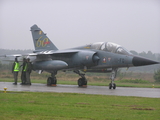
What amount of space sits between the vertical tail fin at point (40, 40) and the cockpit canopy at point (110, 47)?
5.08 meters

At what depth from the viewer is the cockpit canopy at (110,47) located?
1847 cm

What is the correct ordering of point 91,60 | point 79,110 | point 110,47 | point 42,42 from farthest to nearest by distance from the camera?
point 42,42 < point 91,60 < point 110,47 < point 79,110

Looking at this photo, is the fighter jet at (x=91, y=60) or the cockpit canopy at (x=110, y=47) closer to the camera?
the fighter jet at (x=91, y=60)

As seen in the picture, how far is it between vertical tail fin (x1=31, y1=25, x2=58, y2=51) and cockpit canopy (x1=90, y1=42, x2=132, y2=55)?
16.7 feet

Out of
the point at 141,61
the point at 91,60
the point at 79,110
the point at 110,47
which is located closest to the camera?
the point at 79,110

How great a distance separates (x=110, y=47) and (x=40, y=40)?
7037mm

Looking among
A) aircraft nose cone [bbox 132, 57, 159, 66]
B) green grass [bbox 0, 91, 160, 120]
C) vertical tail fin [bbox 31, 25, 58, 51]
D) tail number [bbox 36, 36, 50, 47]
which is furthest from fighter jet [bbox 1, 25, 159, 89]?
green grass [bbox 0, 91, 160, 120]

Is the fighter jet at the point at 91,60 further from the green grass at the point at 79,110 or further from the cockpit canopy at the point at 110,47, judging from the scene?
the green grass at the point at 79,110

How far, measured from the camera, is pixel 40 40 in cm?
2416

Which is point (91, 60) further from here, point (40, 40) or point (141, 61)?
point (40, 40)

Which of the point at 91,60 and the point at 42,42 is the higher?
the point at 42,42

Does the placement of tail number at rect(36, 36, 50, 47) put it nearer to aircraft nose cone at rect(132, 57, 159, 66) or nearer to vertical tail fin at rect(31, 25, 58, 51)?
vertical tail fin at rect(31, 25, 58, 51)

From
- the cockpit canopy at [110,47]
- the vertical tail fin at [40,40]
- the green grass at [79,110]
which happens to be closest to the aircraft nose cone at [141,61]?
the cockpit canopy at [110,47]

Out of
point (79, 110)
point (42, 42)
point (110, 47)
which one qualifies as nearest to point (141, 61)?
point (110, 47)
